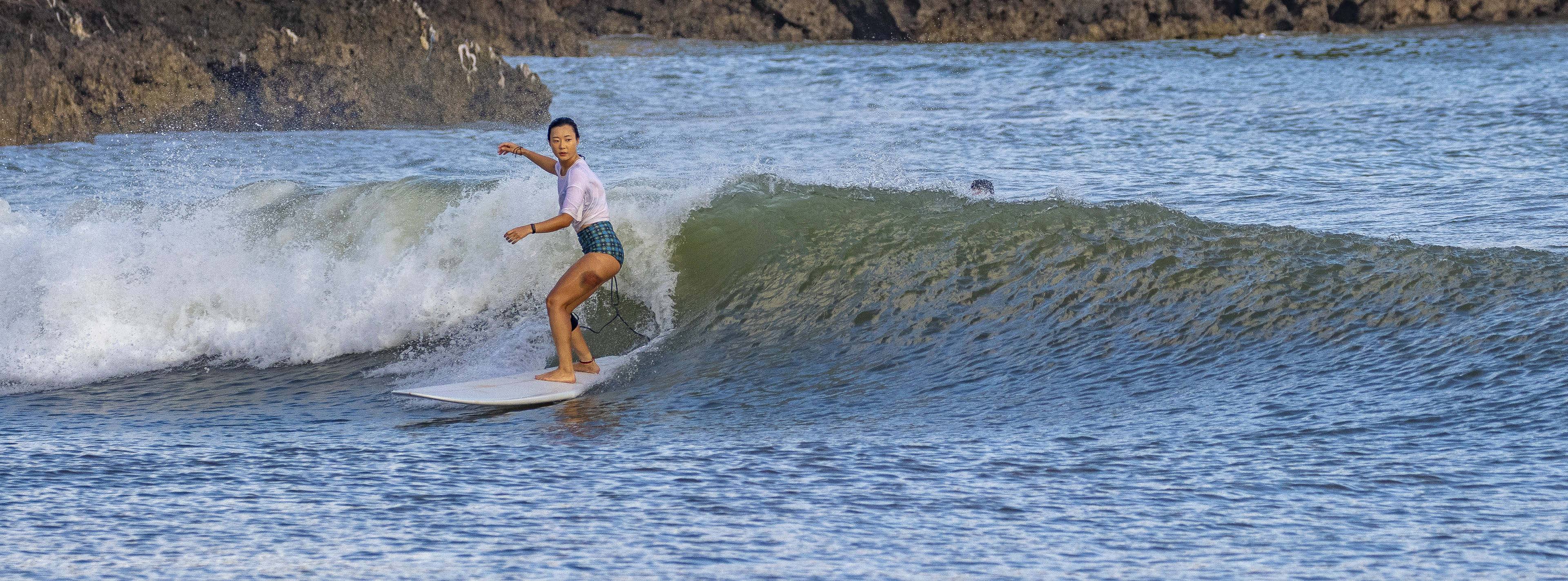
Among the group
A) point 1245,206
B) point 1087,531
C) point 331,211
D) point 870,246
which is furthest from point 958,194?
point 1087,531

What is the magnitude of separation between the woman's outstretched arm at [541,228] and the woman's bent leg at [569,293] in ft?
0.77

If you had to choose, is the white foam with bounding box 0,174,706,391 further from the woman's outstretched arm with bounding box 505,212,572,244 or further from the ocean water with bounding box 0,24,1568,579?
the woman's outstretched arm with bounding box 505,212,572,244

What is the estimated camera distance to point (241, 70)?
20.5 m

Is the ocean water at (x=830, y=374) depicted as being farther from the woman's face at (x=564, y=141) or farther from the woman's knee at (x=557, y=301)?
the woman's face at (x=564, y=141)

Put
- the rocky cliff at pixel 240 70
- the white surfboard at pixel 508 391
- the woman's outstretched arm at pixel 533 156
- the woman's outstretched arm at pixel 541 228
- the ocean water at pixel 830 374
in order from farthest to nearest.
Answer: the rocky cliff at pixel 240 70, the woman's outstretched arm at pixel 533 156, the white surfboard at pixel 508 391, the woman's outstretched arm at pixel 541 228, the ocean water at pixel 830 374

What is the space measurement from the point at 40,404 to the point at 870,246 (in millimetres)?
4560

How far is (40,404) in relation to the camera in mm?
6758

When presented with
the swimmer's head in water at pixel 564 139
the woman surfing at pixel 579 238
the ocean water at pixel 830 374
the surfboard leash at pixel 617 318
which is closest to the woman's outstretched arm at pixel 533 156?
the woman surfing at pixel 579 238

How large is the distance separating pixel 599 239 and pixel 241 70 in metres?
16.3

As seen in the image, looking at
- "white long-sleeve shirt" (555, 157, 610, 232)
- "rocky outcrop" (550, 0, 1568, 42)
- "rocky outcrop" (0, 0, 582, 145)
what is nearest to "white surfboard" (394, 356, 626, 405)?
"white long-sleeve shirt" (555, 157, 610, 232)

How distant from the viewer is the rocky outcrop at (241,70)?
1841 centimetres

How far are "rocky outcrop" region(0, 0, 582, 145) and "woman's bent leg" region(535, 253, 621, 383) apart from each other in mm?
13522

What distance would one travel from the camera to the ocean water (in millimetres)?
3961

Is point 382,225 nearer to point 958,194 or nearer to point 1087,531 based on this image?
point 958,194
